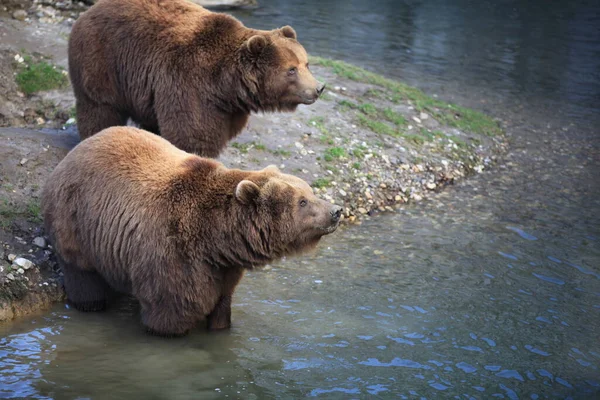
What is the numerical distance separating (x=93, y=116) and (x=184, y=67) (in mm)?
1333

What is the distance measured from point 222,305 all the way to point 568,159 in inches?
325

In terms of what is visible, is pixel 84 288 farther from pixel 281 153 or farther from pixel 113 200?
pixel 281 153

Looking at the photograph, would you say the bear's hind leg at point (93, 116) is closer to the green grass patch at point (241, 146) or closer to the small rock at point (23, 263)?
the small rock at point (23, 263)

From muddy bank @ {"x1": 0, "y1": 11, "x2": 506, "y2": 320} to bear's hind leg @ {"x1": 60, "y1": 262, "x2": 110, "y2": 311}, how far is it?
0.32m

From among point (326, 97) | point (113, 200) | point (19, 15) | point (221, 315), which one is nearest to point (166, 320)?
point (221, 315)

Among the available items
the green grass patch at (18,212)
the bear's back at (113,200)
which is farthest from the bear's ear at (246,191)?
the green grass patch at (18,212)

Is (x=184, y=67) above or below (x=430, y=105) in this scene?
above

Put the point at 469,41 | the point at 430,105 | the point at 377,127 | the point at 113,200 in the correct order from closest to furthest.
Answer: the point at 113,200 < the point at 377,127 < the point at 430,105 < the point at 469,41

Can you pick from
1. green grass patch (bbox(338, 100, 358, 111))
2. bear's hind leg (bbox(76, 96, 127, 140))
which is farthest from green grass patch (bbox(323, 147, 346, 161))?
bear's hind leg (bbox(76, 96, 127, 140))

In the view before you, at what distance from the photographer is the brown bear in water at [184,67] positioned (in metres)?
8.16

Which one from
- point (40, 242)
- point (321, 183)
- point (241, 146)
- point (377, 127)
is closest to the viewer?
point (40, 242)

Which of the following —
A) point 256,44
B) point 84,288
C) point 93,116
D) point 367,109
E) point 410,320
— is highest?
point 256,44

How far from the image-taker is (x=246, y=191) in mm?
6211

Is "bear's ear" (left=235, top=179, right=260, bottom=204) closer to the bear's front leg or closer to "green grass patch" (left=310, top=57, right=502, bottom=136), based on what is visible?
the bear's front leg
